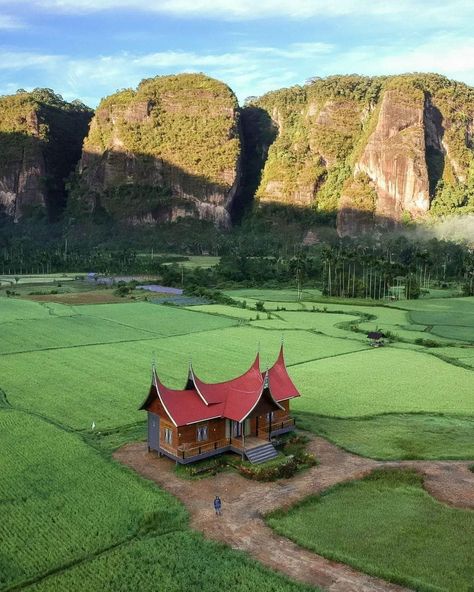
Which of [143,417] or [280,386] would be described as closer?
[280,386]

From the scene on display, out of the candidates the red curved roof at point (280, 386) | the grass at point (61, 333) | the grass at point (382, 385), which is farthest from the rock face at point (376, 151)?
the red curved roof at point (280, 386)

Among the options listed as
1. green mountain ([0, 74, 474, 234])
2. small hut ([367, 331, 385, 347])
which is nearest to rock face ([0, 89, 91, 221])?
green mountain ([0, 74, 474, 234])

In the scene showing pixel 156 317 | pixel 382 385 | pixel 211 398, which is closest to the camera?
pixel 211 398

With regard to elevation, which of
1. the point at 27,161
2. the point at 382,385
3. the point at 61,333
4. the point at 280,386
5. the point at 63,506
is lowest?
the point at 63,506

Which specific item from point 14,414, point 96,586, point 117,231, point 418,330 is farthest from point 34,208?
point 96,586

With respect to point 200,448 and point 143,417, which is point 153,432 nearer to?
point 200,448

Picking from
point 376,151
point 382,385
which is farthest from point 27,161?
point 382,385

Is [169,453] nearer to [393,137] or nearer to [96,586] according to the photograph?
[96,586]
